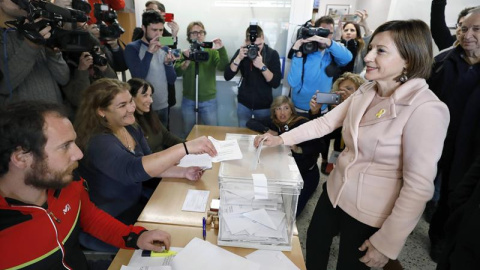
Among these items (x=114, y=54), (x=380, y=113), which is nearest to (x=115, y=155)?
(x=380, y=113)

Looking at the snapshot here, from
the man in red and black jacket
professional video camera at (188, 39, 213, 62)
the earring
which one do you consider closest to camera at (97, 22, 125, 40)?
professional video camera at (188, 39, 213, 62)

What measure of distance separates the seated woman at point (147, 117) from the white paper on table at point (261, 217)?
4.27ft

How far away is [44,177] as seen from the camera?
1.00 meters

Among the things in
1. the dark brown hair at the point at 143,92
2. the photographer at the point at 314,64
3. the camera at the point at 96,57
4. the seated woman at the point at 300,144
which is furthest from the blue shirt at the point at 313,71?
the camera at the point at 96,57

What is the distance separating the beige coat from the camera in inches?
39.8

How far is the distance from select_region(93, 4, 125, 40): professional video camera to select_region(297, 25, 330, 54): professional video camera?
163 centimetres

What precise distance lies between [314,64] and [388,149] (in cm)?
187

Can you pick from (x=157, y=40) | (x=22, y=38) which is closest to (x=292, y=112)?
(x=157, y=40)

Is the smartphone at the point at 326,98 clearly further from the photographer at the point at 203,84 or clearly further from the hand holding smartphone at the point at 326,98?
the photographer at the point at 203,84

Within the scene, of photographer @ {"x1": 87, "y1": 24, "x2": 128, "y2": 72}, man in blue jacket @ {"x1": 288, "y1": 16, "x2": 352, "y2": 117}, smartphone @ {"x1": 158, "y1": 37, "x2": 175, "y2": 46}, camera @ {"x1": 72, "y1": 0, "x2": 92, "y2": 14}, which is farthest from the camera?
photographer @ {"x1": 87, "y1": 24, "x2": 128, "y2": 72}

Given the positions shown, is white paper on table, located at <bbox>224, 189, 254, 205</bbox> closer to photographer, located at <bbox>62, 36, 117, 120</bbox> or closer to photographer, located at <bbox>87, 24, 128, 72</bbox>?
photographer, located at <bbox>62, 36, 117, 120</bbox>

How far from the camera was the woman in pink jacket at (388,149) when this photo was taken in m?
1.02

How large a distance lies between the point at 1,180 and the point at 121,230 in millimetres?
472

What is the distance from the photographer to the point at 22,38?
170 centimetres
